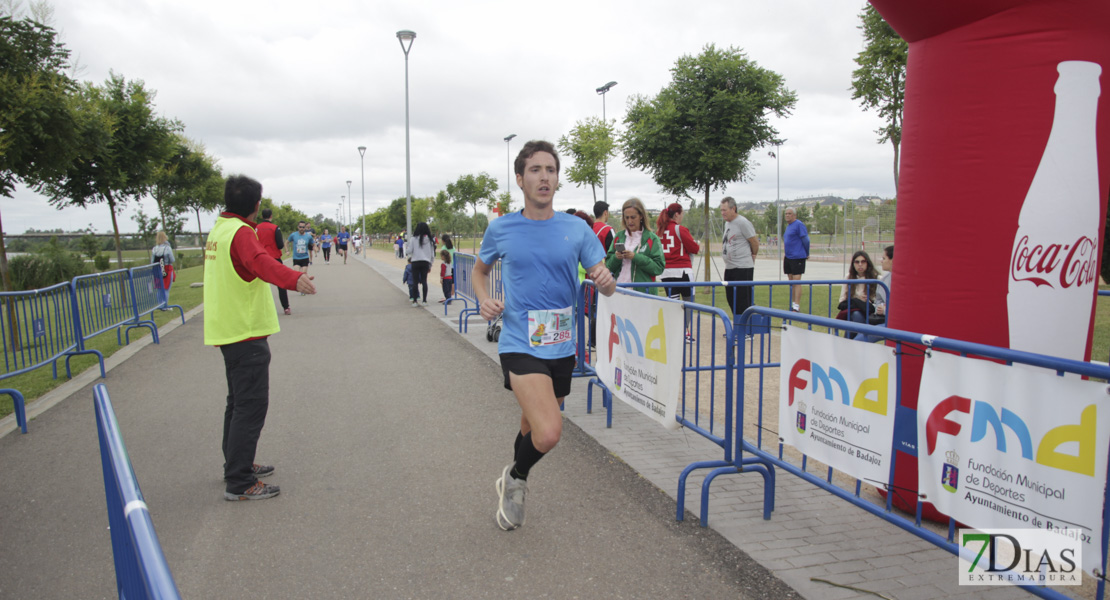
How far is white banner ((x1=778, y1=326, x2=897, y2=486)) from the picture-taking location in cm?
305

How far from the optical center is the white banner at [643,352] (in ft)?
13.9

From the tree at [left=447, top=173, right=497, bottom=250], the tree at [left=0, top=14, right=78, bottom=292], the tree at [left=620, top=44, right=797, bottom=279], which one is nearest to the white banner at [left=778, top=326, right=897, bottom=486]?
the tree at [left=0, top=14, right=78, bottom=292]

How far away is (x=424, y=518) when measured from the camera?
3.91 metres

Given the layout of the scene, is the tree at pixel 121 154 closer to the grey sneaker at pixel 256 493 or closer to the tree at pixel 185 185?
the tree at pixel 185 185

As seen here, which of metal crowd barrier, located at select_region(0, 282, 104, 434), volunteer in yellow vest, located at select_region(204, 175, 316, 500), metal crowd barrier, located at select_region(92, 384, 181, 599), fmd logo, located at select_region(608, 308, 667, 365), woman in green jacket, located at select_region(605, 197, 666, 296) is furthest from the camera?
woman in green jacket, located at select_region(605, 197, 666, 296)

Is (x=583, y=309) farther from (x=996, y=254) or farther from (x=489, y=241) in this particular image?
(x=996, y=254)

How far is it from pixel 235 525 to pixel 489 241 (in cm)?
211

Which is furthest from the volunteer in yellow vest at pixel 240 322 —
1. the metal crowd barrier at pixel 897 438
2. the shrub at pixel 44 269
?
the shrub at pixel 44 269

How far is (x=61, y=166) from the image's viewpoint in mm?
10141

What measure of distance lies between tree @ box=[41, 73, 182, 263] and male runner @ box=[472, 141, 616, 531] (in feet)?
52.4

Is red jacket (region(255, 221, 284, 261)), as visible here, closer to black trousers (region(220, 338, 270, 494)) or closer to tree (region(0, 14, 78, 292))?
tree (region(0, 14, 78, 292))

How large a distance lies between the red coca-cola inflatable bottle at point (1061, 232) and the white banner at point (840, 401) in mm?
1030

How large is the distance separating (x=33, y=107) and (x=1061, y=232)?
11.0m

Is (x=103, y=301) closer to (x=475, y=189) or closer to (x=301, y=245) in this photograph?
(x=301, y=245)
